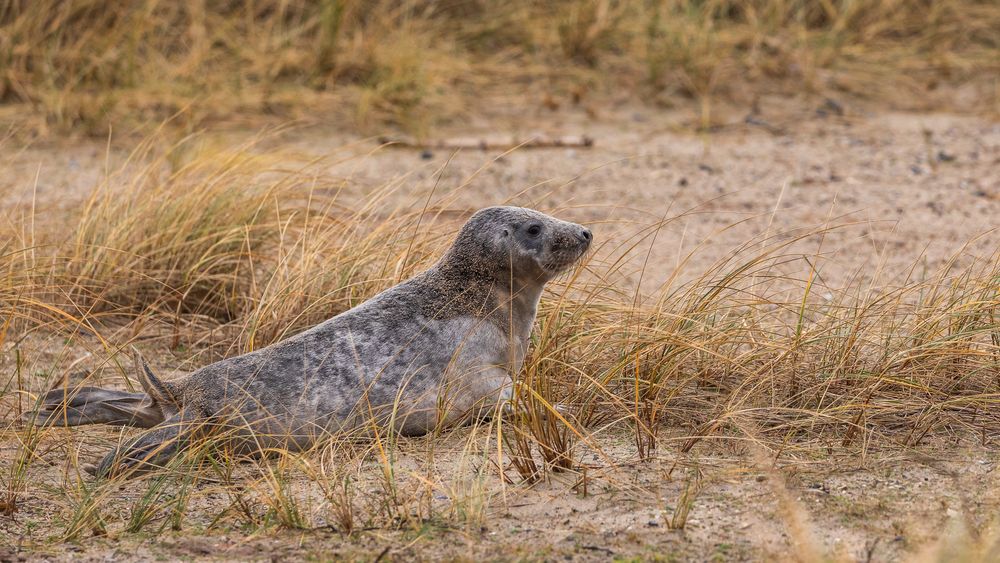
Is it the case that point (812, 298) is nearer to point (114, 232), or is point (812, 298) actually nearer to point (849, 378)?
point (849, 378)

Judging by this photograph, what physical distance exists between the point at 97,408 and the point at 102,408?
2 cm

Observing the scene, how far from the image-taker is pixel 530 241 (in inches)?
168

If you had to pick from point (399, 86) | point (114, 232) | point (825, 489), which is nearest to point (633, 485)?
point (825, 489)

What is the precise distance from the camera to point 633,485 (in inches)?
147

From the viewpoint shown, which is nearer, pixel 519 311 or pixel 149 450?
pixel 149 450

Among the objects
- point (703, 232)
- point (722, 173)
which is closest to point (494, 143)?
point (722, 173)

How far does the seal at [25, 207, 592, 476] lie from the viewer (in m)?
3.96

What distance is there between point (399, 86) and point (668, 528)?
5.81 metres

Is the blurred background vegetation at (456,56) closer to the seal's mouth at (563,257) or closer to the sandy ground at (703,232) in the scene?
the sandy ground at (703,232)

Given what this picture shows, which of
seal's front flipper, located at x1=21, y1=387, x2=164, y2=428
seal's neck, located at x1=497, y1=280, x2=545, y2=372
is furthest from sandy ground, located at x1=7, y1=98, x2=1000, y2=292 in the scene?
seal's front flipper, located at x1=21, y1=387, x2=164, y2=428

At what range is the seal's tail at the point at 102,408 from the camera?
4117 mm

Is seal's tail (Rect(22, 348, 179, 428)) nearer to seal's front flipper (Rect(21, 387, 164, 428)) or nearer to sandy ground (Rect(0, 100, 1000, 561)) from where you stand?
seal's front flipper (Rect(21, 387, 164, 428))

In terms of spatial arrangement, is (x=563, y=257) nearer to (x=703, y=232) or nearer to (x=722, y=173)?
(x=703, y=232)

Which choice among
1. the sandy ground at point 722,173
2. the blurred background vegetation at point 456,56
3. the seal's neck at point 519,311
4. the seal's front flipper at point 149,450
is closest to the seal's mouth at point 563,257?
the seal's neck at point 519,311
